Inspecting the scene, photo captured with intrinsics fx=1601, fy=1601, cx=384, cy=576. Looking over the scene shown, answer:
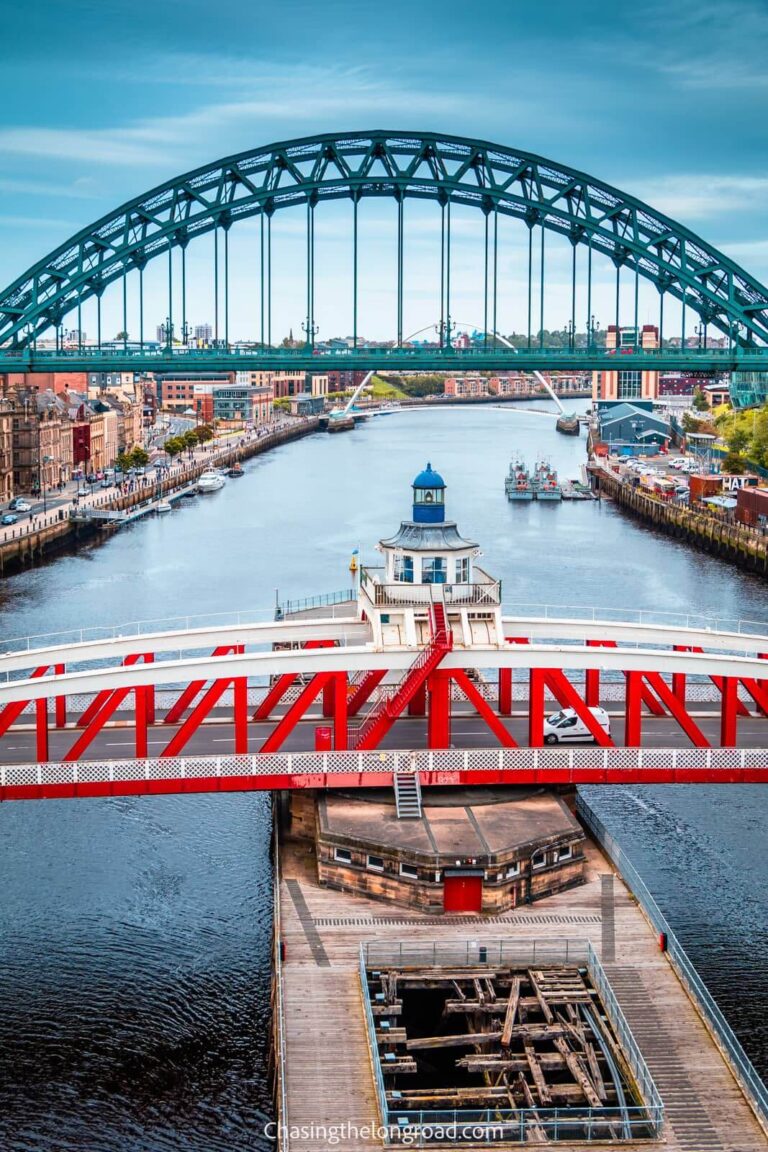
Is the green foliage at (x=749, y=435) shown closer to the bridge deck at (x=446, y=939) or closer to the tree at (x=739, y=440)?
the tree at (x=739, y=440)

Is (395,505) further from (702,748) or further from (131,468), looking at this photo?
(702,748)

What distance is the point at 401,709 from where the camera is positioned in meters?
27.5

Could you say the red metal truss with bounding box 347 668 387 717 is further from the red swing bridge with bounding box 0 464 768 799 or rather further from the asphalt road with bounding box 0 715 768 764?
the asphalt road with bounding box 0 715 768 764

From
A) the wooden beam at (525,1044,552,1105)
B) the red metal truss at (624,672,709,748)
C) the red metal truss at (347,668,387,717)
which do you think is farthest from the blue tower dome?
the wooden beam at (525,1044,552,1105)

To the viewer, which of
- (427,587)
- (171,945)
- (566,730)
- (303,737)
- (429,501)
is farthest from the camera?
(429,501)

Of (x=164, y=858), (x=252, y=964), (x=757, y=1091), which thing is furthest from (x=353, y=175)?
(x=757, y=1091)

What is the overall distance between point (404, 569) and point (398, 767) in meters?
4.56

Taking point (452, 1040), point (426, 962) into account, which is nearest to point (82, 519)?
point (426, 962)

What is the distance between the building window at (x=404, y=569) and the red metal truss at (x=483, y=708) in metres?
2.71

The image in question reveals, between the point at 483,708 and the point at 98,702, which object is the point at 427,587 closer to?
the point at 483,708

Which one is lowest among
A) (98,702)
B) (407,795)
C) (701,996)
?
(701,996)

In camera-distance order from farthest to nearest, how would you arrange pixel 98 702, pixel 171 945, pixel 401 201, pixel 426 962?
1. pixel 401 201
2. pixel 98 702
3. pixel 171 945
4. pixel 426 962

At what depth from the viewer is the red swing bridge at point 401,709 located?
88.8 feet

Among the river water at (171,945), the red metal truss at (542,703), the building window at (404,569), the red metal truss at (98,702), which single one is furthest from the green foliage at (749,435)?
the red metal truss at (542,703)
